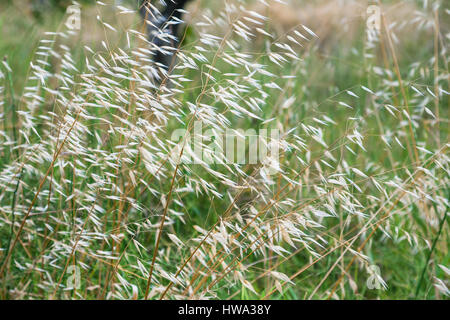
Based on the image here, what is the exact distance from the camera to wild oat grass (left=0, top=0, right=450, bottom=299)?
1.22 meters

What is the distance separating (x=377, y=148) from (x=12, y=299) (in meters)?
1.92

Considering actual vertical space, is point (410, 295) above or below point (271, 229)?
below

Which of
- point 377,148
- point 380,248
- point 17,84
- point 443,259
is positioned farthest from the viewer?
point 17,84

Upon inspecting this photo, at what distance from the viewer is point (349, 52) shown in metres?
3.45

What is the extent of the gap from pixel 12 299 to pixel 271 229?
95 cm

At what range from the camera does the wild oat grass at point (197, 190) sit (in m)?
1.22

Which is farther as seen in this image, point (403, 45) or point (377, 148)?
point (403, 45)

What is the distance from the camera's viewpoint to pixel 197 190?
1.31m

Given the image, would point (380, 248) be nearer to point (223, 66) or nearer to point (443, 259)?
point (443, 259)

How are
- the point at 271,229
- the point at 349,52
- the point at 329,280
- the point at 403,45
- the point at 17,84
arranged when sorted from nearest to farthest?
1. the point at 271,229
2. the point at 329,280
3. the point at 17,84
4. the point at 349,52
5. the point at 403,45
